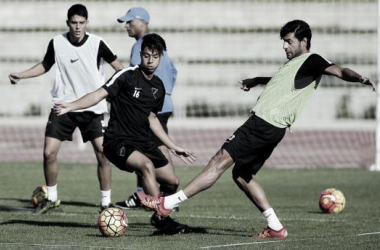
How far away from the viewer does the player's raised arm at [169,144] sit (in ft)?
33.2

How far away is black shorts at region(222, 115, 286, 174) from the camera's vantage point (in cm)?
967

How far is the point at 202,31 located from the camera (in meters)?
39.0

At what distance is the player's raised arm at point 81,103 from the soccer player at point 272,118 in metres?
1.12

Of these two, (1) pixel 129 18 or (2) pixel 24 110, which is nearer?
(1) pixel 129 18

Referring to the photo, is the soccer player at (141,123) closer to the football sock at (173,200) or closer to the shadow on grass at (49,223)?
the football sock at (173,200)

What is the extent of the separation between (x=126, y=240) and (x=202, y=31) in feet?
97.9

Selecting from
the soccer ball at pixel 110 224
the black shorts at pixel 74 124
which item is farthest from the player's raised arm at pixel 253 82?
the black shorts at pixel 74 124

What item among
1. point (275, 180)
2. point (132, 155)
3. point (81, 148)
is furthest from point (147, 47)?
point (81, 148)

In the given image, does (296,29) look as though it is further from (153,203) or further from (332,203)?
(332,203)

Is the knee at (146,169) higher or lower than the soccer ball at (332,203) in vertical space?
higher

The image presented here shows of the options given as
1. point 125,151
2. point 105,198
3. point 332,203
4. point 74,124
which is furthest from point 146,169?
point 332,203

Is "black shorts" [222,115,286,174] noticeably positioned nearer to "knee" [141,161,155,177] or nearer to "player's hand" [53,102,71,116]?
"knee" [141,161,155,177]

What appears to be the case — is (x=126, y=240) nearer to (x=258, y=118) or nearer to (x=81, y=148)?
(x=258, y=118)

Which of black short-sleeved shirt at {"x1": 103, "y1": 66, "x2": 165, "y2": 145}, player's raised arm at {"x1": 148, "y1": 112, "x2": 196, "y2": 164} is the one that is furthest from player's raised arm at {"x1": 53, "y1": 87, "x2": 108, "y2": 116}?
player's raised arm at {"x1": 148, "y1": 112, "x2": 196, "y2": 164}
